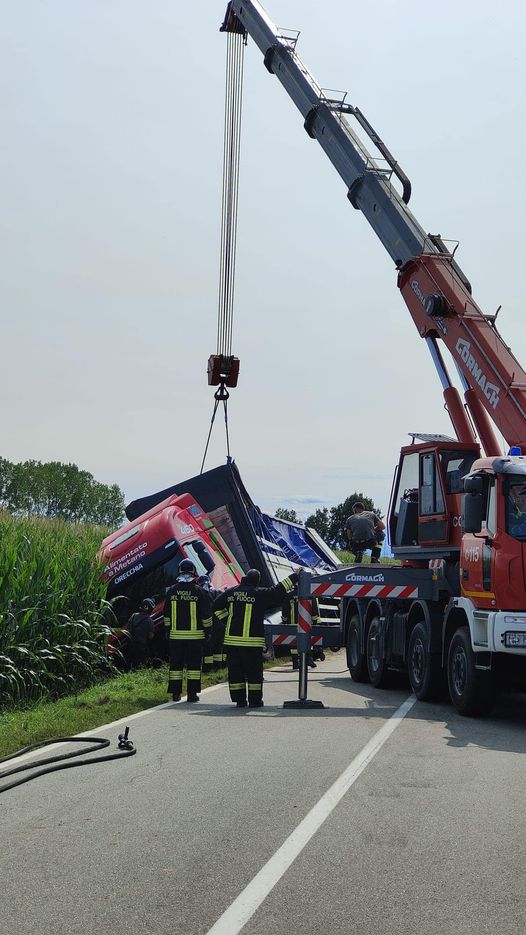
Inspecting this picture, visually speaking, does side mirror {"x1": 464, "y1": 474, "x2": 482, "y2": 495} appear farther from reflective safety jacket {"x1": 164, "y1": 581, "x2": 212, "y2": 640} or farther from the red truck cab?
the red truck cab

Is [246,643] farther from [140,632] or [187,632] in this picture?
[140,632]

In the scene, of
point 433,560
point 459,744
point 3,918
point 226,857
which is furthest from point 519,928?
point 433,560

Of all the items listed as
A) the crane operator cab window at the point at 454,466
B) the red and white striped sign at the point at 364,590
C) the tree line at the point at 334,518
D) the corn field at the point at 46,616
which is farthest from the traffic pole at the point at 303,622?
the tree line at the point at 334,518

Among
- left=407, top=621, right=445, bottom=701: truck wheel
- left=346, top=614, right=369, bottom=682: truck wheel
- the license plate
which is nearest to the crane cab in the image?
left=407, top=621, right=445, bottom=701: truck wheel

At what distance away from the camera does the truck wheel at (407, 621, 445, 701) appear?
14.7 meters

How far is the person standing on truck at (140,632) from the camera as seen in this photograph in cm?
1752

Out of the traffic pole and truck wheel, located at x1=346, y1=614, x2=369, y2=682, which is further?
truck wheel, located at x1=346, y1=614, x2=369, y2=682

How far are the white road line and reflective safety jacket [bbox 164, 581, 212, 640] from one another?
4.27 metres

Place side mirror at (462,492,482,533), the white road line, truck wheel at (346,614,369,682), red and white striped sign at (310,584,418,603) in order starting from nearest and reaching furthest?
the white road line < side mirror at (462,492,482,533) < red and white striped sign at (310,584,418,603) < truck wheel at (346,614,369,682)

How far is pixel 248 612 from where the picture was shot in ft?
46.1

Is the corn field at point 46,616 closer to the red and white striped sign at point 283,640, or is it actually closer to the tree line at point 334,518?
the red and white striped sign at point 283,640

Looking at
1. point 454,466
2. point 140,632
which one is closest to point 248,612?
point 140,632

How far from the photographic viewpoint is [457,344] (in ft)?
52.8

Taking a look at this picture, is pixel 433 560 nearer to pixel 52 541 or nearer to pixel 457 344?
pixel 457 344
